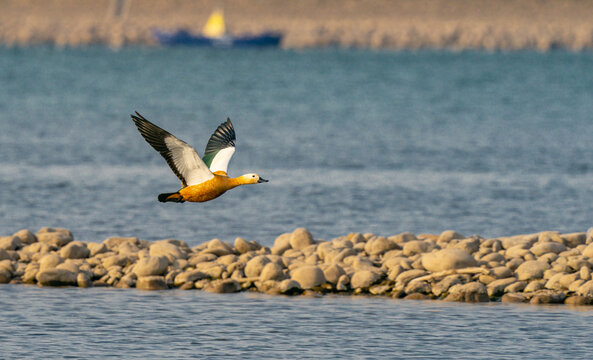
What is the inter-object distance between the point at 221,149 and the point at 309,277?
5390mm

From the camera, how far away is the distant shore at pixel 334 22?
498 ft

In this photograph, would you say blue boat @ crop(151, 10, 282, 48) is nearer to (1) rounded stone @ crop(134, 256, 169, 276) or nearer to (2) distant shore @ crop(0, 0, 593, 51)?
(2) distant shore @ crop(0, 0, 593, 51)

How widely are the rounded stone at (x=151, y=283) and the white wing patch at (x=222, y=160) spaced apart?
5.80 meters

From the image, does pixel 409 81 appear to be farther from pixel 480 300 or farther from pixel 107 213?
pixel 480 300

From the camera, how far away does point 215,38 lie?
138625 millimetres

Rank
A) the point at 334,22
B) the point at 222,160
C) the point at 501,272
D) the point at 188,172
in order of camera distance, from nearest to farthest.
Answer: the point at 188,172, the point at 222,160, the point at 501,272, the point at 334,22

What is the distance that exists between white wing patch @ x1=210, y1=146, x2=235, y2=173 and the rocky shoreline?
5340 mm

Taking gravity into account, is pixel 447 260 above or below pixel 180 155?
below

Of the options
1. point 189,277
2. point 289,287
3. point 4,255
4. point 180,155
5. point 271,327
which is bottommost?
point 271,327

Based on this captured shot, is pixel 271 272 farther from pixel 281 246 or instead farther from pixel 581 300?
pixel 581 300

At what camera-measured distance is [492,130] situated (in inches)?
2393

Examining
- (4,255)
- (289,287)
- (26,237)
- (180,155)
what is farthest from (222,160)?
(26,237)

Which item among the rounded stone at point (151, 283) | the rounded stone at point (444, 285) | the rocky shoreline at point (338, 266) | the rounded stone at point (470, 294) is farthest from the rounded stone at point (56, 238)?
the rounded stone at point (470, 294)

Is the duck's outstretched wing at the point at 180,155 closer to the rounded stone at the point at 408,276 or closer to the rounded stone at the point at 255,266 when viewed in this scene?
the rounded stone at the point at 255,266
